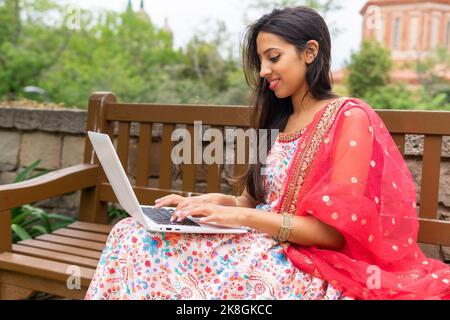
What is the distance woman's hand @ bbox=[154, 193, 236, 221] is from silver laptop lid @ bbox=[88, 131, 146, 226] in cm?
15

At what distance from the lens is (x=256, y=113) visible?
215 cm

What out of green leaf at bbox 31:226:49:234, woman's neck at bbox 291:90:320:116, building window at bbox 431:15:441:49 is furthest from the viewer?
building window at bbox 431:15:441:49

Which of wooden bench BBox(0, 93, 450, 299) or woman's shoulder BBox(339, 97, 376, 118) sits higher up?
woman's shoulder BBox(339, 97, 376, 118)

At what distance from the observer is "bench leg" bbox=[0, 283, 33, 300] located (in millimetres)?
2340

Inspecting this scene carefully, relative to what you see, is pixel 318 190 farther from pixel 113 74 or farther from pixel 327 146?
pixel 113 74

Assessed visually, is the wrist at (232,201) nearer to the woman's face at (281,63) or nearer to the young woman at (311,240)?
the young woman at (311,240)

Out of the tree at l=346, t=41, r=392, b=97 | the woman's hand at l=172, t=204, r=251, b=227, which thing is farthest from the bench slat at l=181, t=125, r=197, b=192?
the tree at l=346, t=41, r=392, b=97

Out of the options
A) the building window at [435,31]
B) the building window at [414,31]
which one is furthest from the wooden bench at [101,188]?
the building window at [414,31]

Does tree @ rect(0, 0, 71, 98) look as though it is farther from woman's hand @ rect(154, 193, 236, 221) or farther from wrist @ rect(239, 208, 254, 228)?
wrist @ rect(239, 208, 254, 228)

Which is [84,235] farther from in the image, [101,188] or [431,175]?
[431,175]

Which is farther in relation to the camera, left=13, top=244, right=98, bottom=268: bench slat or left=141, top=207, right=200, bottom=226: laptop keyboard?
left=13, top=244, right=98, bottom=268: bench slat

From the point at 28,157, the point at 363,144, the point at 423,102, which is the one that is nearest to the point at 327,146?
the point at 363,144

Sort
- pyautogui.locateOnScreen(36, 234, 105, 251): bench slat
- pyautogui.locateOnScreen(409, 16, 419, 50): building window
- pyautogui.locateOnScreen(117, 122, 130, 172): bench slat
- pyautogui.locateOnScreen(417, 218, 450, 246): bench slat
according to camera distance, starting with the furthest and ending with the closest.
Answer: pyautogui.locateOnScreen(409, 16, 419, 50): building window < pyautogui.locateOnScreen(117, 122, 130, 172): bench slat < pyautogui.locateOnScreen(36, 234, 105, 251): bench slat < pyautogui.locateOnScreen(417, 218, 450, 246): bench slat

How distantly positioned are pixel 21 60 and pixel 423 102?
5.27m
